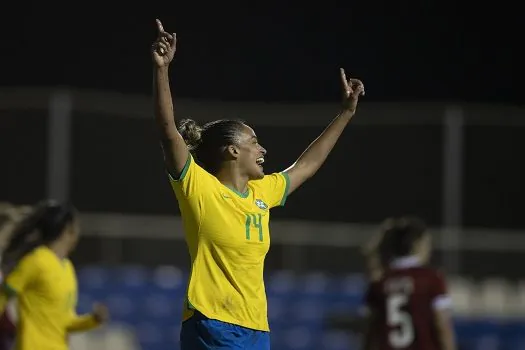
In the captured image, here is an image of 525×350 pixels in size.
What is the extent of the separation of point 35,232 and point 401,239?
80.4 inches

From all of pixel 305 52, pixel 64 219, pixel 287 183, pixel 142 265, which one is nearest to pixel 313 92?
pixel 305 52

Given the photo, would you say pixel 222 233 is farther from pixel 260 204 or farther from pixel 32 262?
pixel 32 262

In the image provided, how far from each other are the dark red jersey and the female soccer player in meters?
2.31

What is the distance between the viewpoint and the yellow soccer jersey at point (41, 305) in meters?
6.24

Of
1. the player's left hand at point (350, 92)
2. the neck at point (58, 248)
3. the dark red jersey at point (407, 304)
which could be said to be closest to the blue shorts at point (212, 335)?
the player's left hand at point (350, 92)

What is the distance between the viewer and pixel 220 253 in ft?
15.4

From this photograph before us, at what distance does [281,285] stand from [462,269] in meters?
1.92

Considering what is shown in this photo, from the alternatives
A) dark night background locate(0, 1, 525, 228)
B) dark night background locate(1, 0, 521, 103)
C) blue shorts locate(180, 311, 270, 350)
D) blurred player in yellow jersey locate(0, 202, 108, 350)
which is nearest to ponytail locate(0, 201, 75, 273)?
blurred player in yellow jersey locate(0, 202, 108, 350)

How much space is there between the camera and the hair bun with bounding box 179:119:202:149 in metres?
4.79

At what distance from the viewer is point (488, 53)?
19.5 metres

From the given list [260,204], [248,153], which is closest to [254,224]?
[260,204]

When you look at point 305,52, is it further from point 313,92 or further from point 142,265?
point 142,265

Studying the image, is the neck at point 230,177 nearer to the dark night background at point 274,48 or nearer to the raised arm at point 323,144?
the raised arm at point 323,144

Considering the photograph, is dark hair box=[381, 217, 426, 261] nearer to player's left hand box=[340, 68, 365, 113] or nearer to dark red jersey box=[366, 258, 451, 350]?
dark red jersey box=[366, 258, 451, 350]
